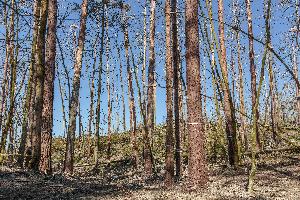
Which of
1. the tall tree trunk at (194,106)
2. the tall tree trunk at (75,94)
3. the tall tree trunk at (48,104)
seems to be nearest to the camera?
the tall tree trunk at (194,106)

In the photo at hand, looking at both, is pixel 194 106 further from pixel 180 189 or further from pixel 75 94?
pixel 75 94

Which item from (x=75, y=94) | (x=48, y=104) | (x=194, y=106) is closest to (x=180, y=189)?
(x=194, y=106)

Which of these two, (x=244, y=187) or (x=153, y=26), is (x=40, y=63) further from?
(x=153, y=26)

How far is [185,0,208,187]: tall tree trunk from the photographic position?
8102 mm

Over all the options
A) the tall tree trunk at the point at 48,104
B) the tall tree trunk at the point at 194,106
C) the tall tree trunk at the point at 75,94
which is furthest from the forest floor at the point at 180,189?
the tall tree trunk at the point at 75,94

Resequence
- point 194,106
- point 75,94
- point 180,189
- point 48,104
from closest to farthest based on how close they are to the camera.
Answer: point 194,106, point 180,189, point 48,104, point 75,94

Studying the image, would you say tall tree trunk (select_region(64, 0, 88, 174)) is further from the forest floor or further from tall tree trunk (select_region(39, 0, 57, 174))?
the forest floor

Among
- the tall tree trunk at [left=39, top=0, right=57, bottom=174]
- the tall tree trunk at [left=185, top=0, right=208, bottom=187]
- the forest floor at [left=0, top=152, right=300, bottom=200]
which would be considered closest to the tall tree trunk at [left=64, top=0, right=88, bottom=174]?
the tall tree trunk at [left=39, top=0, right=57, bottom=174]

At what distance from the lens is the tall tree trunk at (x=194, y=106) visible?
8102 millimetres

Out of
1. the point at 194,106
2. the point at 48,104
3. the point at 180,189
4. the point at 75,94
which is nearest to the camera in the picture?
the point at 194,106

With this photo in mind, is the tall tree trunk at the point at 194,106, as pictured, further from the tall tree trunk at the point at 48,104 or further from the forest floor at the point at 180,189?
the tall tree trunk at the point at 48,104

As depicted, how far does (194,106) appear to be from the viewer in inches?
326

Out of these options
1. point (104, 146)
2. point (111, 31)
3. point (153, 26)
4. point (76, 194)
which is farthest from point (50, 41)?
point (104, 146)

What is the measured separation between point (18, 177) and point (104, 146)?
2421 centimetres
